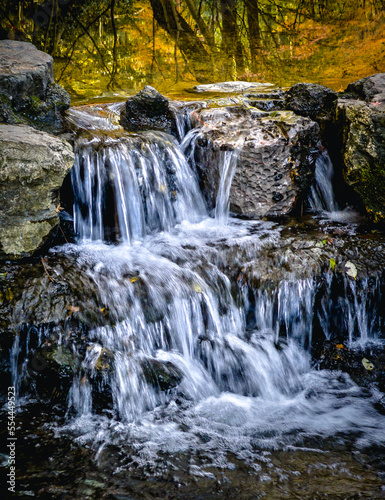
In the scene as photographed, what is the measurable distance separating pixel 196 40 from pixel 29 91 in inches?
303

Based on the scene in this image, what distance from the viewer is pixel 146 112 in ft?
18.6

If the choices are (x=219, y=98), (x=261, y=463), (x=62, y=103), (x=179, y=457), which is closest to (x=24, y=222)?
(x=62, y=103)

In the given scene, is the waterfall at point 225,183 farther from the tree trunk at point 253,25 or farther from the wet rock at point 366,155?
the tree trunk at point 253,25

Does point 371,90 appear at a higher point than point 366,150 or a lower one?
higher

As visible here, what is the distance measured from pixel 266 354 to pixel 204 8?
11.6m

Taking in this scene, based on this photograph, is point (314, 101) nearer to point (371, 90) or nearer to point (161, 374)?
point (371, 90)

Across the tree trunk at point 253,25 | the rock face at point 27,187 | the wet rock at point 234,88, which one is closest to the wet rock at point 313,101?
the wet rock at point 234,88

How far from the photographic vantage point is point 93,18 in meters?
10.3

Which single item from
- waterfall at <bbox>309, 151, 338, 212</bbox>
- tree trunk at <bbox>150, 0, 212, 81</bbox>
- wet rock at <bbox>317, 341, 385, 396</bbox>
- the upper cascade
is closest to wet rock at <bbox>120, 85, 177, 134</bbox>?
the upper cascade

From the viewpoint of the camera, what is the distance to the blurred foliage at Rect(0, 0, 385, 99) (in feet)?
A: 28.7

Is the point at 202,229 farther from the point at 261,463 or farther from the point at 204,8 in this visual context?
the point at 204,8

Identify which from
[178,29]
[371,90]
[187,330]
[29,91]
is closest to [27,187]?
[29,91]

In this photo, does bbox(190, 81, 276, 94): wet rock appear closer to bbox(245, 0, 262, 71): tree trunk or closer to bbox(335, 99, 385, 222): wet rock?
bbox(335, 99, 385, 222): wet rock

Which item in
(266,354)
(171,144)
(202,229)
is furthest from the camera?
(171,144)
